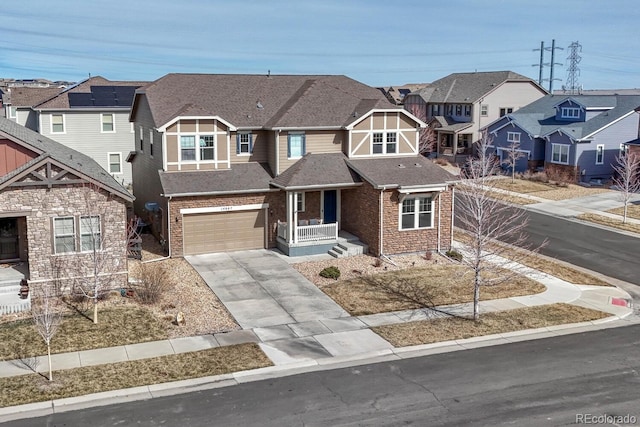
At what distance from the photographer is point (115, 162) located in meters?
48.1

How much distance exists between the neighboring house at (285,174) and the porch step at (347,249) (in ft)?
1.11

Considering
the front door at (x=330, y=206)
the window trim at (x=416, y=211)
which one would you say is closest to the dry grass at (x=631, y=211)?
the window trim at (x=416, y=211)

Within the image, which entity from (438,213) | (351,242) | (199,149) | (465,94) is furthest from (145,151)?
(465,94)

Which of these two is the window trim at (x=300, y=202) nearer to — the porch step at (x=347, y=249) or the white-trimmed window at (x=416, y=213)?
the porch step at (x=347, y=249)

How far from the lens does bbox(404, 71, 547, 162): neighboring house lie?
6388cm

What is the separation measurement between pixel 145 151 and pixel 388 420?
2392 centimetres

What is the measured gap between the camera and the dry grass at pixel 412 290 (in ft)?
78.3

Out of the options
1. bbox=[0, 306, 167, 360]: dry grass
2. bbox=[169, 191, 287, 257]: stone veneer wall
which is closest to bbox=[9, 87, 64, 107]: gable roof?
bbox=[169, 191, 287, 257]: stone veneer wall

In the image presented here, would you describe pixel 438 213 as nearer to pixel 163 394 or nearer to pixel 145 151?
pixel 145 151

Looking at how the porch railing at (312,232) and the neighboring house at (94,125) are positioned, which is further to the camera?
the neighboring house at (94,125)

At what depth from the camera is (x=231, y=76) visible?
119ft

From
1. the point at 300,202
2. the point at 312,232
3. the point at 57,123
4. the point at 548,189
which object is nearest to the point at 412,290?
the point at 312,232

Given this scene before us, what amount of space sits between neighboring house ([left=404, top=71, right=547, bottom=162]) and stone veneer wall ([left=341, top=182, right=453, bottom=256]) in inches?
1284

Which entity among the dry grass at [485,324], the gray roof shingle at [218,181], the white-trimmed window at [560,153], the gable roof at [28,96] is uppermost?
the gable roof at [28,96]
